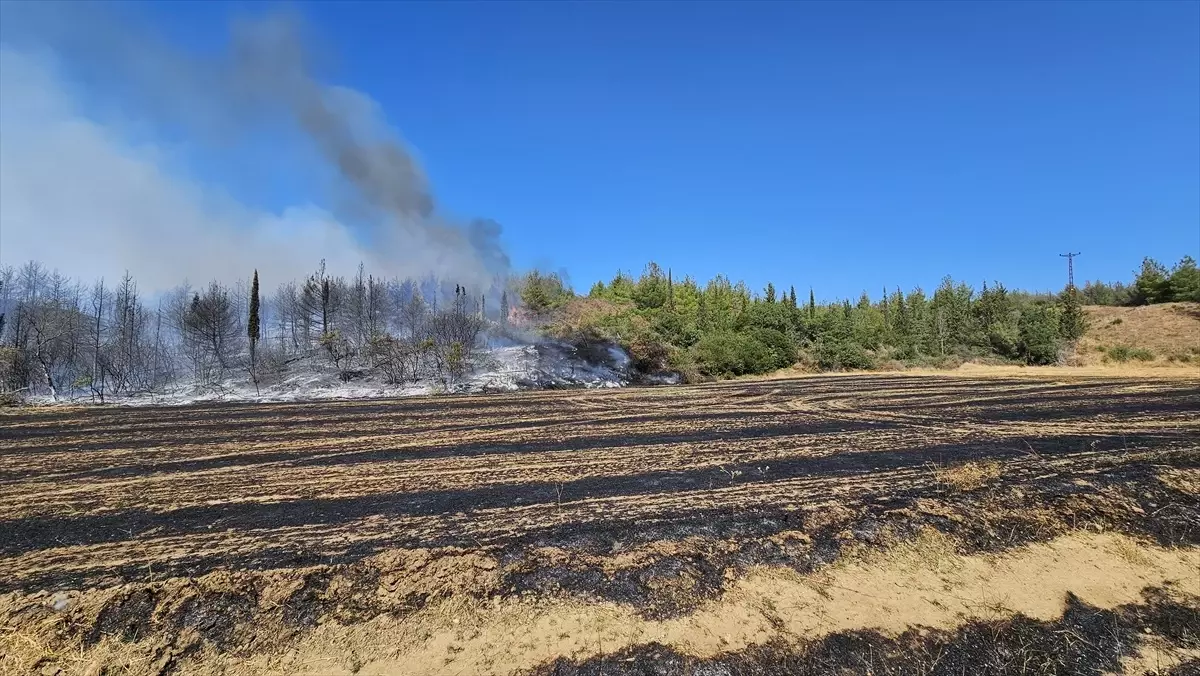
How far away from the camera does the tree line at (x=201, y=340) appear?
25.2 metres

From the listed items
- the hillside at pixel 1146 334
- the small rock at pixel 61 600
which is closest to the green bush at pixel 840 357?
the hillside at pixel 1146 334

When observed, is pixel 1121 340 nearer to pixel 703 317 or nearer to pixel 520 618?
pixel 703 317

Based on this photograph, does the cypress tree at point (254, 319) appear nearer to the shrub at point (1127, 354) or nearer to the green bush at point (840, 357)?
the green bush at point (840, 357)

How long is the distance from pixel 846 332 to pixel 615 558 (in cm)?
3729

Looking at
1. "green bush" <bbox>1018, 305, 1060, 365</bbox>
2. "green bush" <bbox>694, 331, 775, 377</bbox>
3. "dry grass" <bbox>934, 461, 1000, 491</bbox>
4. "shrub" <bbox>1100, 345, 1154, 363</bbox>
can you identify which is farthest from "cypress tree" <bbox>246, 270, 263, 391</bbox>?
"shrub" <bbox>1100, 345, 1154, 363</bbox>

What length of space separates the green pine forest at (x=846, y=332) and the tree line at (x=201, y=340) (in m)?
9.14

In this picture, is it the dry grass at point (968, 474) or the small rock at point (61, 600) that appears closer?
the small rock at point (61, 600)

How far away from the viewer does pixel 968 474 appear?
7055mm

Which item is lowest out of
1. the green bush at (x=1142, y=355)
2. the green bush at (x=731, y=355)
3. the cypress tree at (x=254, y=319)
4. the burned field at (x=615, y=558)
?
the burned field at (x=615, y=558)

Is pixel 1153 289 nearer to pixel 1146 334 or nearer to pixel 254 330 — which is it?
pixel 1146 334

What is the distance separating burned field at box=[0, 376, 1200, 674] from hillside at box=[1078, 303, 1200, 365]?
102 feet

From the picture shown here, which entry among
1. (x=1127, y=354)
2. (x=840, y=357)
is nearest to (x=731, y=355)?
(x=840, y=357)

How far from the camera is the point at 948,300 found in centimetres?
4359

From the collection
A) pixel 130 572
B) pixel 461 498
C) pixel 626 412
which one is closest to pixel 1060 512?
pixel 461 498
